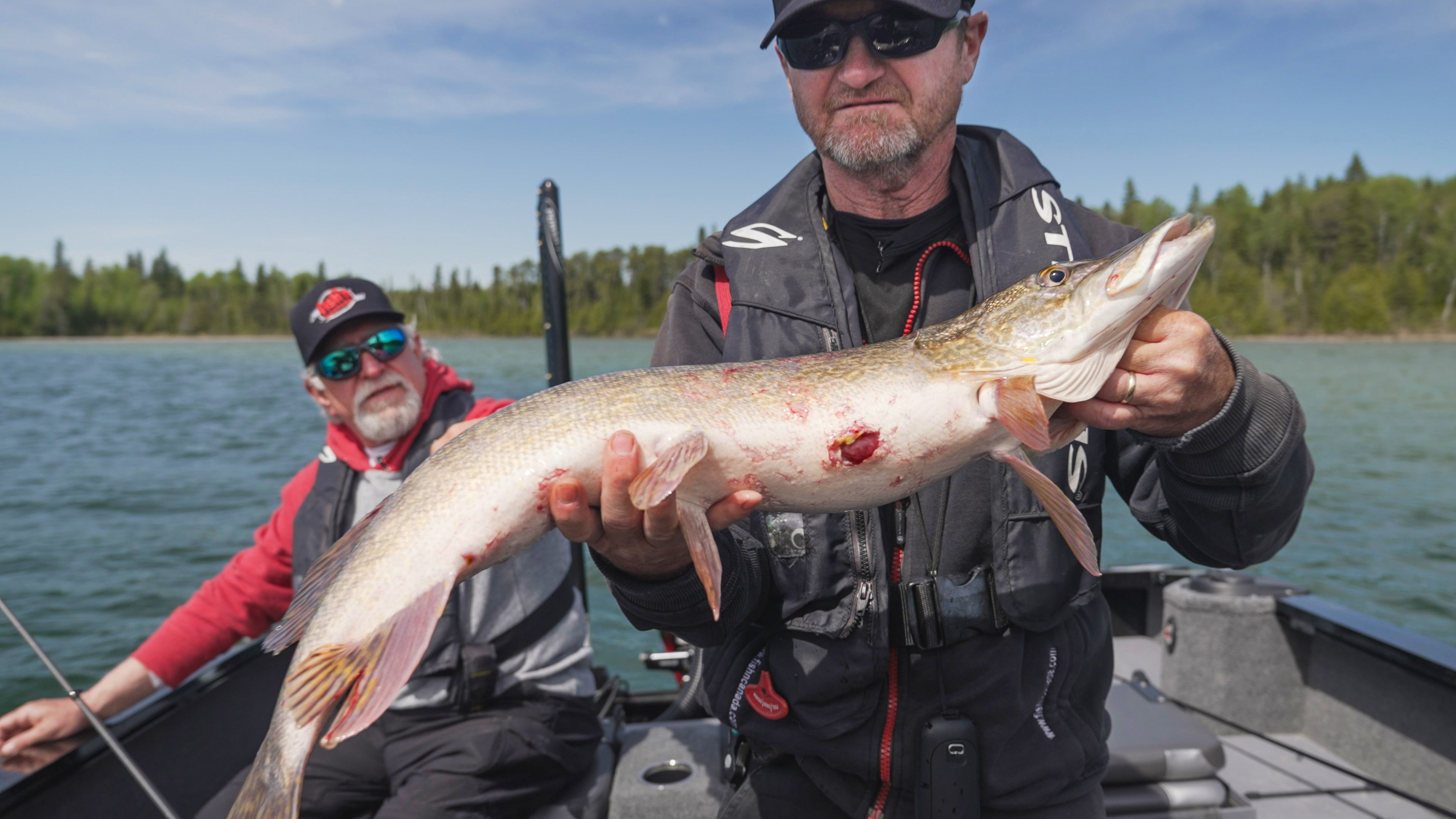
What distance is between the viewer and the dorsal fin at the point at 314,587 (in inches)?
87.3

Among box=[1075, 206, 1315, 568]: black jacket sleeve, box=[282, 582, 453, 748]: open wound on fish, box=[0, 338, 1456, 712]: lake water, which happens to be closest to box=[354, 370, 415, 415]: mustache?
box=[282, 582, 453, 748]: open wound on fish

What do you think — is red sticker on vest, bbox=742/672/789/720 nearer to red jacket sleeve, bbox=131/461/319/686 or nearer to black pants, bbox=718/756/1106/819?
black pants, bbox=718/756/1106/819

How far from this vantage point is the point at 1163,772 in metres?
3.49

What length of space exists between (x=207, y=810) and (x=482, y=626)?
1392 millimetres

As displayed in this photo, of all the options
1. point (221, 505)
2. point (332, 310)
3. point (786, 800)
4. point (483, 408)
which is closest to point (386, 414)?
point (483, 408)

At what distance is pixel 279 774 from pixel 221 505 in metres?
18.9

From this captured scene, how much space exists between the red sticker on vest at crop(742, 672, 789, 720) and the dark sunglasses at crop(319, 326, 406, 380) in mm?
2550

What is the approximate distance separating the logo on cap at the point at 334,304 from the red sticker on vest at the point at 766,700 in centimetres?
279

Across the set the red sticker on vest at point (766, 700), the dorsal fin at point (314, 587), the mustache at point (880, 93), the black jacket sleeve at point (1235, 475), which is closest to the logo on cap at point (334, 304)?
the dorsal fin at point (314, 587)

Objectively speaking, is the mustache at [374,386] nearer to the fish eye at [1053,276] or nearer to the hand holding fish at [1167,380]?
the fish eye at [1053,276]

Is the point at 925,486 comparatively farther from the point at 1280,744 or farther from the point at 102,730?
the point at 1280,744

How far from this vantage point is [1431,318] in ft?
240

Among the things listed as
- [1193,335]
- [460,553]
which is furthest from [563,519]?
[1193,335]

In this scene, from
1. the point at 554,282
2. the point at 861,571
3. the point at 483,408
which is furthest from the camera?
the point at 554,282
